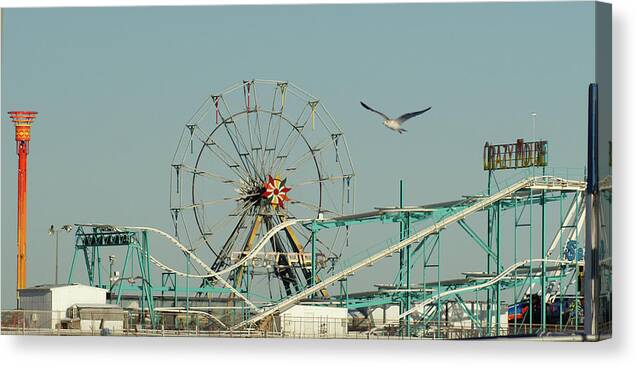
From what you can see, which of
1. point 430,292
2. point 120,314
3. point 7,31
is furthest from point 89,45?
point 430,292

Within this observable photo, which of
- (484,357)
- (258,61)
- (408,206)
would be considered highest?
(258,61)

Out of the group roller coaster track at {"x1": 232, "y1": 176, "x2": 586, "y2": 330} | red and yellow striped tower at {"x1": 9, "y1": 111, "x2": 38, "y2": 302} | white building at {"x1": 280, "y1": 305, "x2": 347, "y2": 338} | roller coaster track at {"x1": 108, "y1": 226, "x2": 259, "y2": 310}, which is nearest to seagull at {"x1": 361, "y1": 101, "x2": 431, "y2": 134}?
roller coaster track at {"x1": 232, "y1": 176, "x2": 586, "y2": 330}

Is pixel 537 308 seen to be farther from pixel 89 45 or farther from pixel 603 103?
pixel 89 45

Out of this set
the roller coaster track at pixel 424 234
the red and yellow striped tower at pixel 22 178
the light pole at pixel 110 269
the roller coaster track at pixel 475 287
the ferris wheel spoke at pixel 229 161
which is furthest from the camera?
the ferris wheel spoke at pixel 229 161

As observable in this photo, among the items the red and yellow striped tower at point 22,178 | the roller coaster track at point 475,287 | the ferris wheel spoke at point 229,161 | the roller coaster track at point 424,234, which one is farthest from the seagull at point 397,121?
the red and yellow striped tower at point 22,178

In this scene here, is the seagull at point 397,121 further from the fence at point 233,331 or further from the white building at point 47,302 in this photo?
the white building at point 47,302

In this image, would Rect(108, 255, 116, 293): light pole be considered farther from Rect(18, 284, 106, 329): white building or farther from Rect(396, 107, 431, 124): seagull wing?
Rect(396, 107, 431, 124): seagull wing
